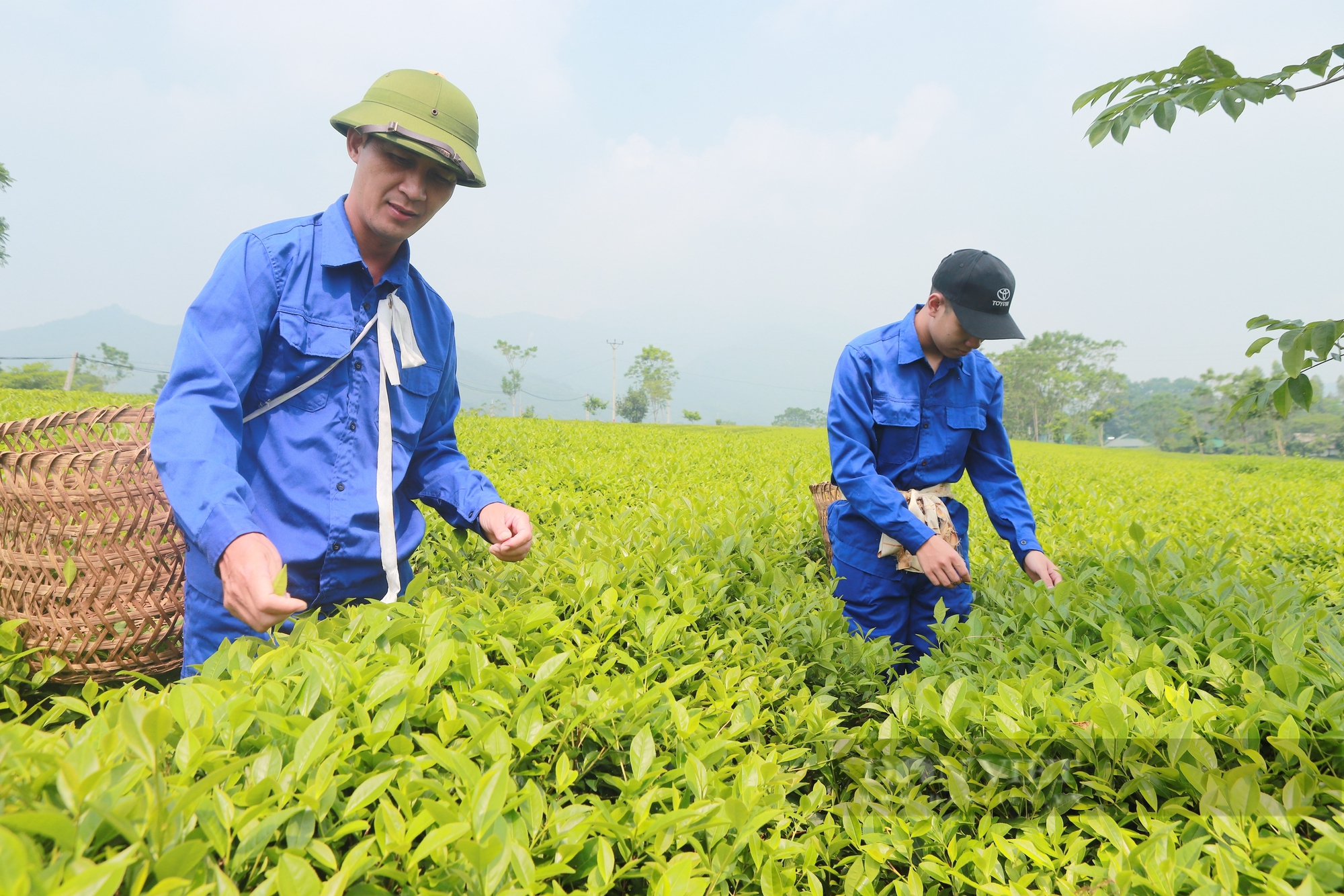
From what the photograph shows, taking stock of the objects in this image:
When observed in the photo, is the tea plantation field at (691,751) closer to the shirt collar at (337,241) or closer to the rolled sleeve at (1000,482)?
the rolled sleeve at (1000,482)

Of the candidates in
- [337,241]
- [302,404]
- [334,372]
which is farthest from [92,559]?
[337,241]

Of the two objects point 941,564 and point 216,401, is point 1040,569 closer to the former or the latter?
point 941,564

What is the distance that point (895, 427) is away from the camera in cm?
312

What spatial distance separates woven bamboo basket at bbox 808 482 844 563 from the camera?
3.53m

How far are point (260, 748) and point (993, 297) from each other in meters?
2.60

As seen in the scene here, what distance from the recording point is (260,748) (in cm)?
113

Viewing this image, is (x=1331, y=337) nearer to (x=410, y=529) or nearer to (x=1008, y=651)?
(x=1008, y=651)

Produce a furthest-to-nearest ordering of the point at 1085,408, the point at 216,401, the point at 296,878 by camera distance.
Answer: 1. the point at 1085,408
2. the point at 216,401
3. the point at 296,878

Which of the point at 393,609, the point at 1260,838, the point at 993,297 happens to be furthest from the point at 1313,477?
the point at 393,609

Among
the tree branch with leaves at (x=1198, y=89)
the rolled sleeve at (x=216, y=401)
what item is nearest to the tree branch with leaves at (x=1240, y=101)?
the tree branch with leaves at (x=1198, y=89)

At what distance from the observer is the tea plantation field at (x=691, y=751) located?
0.92 meters

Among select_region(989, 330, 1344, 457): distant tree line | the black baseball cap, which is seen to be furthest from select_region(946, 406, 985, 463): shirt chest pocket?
select_region(989, 330, 1344, 457): distant tree line

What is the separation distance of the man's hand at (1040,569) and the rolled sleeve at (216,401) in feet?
8.86

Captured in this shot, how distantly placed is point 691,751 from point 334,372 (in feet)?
4.54
